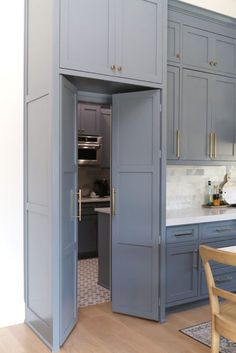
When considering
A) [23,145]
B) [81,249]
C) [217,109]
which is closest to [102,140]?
[81,249]

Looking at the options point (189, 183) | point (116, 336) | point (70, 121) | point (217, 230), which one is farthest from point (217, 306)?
point (189, 183)

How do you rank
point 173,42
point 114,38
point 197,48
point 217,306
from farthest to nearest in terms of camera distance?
point 197,48
point 173,42
point 114,38
point 217,306

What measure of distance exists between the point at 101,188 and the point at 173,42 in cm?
284

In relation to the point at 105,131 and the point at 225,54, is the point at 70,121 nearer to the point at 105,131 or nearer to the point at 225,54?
the point at 225,54

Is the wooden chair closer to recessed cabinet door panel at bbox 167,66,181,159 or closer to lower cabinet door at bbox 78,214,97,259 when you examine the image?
recessed cabinet door panel at bbox 167,66,181,159

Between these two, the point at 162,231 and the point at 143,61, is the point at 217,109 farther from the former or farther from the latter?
the point at 162,231

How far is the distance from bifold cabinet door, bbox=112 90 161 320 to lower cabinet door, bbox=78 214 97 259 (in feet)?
6.63

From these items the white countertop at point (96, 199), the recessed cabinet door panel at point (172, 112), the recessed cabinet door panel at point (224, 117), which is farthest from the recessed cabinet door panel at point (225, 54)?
the white countertop at point (96, 199)

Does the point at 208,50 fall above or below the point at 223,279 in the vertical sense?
above

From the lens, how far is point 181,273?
331cm

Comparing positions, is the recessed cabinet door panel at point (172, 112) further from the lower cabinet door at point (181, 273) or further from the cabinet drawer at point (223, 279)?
the cabinet drawer at point (223, 279)

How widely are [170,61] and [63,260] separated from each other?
212cm

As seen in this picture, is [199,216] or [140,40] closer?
[140,40]

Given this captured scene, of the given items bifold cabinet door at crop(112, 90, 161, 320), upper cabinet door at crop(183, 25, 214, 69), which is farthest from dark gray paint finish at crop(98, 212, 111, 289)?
upper cabinet door at crop(183, 25, 214, 69)
